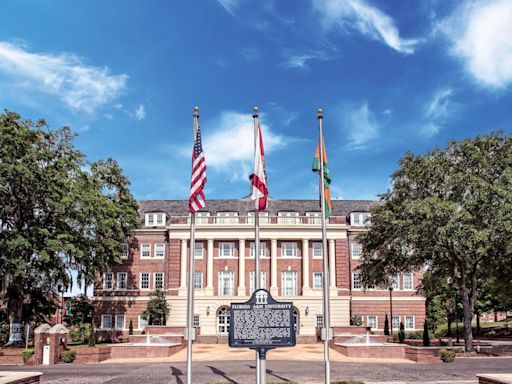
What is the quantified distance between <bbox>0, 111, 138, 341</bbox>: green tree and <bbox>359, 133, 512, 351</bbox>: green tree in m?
21.6

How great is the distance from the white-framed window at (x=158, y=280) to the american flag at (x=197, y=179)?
40.9 metres

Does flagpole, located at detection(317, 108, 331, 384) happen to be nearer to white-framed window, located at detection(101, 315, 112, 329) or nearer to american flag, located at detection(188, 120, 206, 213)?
american flag, located at detection(188, 120, 206, 213)

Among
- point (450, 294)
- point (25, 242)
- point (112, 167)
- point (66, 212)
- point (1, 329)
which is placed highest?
point (112, 167)

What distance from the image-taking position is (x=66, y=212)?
38781 mm

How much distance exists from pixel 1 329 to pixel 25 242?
22.4 m

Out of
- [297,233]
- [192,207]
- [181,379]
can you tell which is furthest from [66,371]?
[297,233]

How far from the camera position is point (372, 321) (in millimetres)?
57000

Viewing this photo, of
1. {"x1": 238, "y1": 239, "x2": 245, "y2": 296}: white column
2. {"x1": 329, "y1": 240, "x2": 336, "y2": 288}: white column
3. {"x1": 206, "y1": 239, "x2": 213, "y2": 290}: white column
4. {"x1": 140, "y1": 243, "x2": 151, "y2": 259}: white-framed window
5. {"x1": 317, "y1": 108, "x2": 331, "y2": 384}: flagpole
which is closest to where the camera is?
{"x1": 317, "y1": 108, "x2": 331, "y2": 384}: flagpole

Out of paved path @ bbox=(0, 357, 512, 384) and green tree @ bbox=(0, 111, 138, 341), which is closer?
paved path @ bbox=(0, 357, 512, 384)

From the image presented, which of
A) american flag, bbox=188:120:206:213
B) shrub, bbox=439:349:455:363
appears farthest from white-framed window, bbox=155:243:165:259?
american flag, bbox=188:120:206:213

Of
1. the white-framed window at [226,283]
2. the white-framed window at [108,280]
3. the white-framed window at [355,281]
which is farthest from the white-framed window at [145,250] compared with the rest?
the white-framed window at [355,281]

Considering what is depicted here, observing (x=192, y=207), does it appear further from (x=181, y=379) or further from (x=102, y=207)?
(x=102, y=207)

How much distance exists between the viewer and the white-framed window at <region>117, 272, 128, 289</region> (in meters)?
57.3

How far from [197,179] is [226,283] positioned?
38959mm
